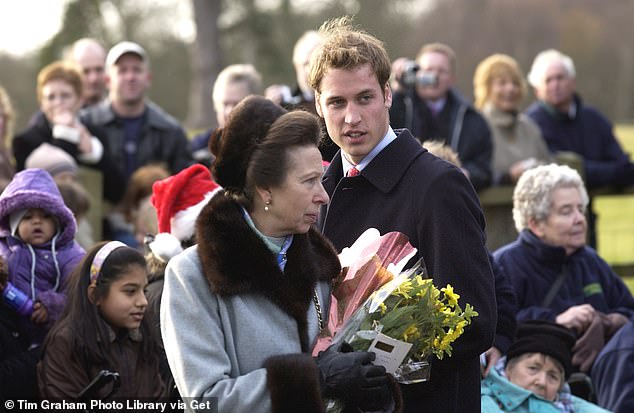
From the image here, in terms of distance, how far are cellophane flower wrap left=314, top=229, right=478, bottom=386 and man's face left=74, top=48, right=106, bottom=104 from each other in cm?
600

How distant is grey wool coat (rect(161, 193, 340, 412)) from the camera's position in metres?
3.40

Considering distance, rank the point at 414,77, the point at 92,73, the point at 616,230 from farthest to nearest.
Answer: the point at 616,230 < the point at 92,73 < the point at 414,77

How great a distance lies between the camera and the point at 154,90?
99.4 ft

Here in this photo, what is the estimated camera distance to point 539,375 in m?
5.85

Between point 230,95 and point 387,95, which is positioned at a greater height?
point 230,95

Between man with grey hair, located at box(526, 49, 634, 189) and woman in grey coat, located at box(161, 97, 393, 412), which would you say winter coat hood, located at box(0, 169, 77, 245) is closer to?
woman in grey coat, located at box(161, 97, 393, 412)

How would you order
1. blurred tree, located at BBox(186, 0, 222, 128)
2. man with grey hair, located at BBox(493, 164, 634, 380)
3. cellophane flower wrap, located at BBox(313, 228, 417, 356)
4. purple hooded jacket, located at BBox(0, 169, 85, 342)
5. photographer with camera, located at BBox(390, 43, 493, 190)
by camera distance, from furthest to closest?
blurred tree, located at BBox(186, 0, 222, 128) < photographer with camera, located at BBox(390, 43, 493, 190) < man with grey hair, located at BBox(493, 164, 634, 380) < purple hooded jacket, located at BBox(0, 169, 85, 342) < cellophane flower wrap, located at BBox(313, 228, 417, 356)

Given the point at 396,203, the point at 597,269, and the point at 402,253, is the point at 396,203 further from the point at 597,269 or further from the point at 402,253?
the point at 597,269

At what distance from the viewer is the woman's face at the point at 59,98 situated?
8.11m

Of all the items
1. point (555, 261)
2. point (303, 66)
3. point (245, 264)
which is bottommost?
point (555, 261)

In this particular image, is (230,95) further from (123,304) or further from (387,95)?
(387,95)

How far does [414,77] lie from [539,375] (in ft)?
11.7

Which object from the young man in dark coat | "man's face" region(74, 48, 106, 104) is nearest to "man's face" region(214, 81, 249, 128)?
"man's face" region(74, 48, 106, 104)

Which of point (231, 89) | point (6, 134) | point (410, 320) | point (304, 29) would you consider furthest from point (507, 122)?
point (304, 29)
